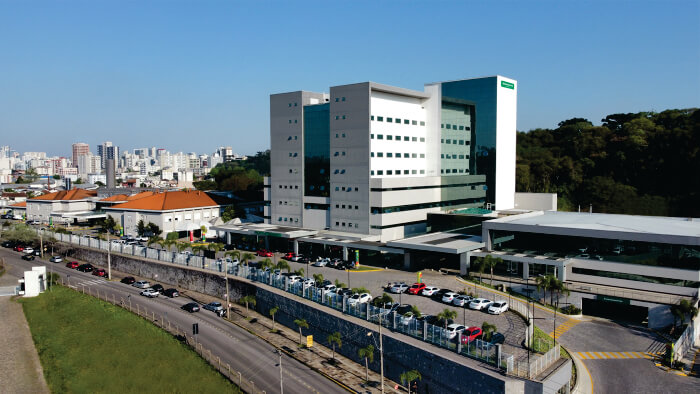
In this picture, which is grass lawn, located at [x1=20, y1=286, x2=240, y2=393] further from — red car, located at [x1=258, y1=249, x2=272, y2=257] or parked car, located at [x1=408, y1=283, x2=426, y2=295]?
red car, located at [x1=258, y1=249, x2=272, y2=257]

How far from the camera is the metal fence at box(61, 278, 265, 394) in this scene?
38378mm

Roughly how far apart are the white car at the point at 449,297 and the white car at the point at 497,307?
4.27 meters

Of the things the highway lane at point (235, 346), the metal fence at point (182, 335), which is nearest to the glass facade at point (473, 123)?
the highway lane at point (235, 346)

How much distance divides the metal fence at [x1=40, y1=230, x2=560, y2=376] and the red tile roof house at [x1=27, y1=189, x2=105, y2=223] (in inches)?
2315

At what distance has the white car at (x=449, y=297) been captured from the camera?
4916cm

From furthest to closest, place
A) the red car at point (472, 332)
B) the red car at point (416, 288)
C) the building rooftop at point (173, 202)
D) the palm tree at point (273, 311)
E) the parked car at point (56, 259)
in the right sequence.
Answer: the building rooftop at point (173, 202) < the parked car at point (56, 259) < the red car at point (416, 288) < the palm tree at point (273, 311) < the red car at point (472, 332)

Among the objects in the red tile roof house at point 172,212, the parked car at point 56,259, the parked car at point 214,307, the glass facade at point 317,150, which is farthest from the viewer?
the red tile roof house at point 172,212

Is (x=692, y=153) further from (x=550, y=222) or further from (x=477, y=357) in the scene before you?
(x=477, y=357)

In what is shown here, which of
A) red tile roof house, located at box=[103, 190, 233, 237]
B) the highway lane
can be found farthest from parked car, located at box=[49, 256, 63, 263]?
the highway lane

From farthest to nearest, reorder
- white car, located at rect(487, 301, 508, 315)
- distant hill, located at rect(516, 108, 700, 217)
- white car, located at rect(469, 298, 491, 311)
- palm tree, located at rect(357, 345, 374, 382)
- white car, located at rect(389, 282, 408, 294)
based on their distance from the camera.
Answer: distant hill, located at rect(516, 108, 700, 217)
white car, located at rect(389, 282, 408, 294)
white car, located at rect(469, 298, 491, 311)
white car, located at rect(487, 301, 508, 315)
palm tree, located at rect(357, 345, 374, 382)

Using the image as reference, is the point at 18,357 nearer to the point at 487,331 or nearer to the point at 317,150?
the point at 487,331

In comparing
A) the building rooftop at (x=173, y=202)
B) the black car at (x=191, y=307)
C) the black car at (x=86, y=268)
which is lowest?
the black car at (x=191, y=307)

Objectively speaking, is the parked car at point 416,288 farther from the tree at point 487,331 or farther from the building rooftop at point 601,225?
the building rooftop at point 601,225

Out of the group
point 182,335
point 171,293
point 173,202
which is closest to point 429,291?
point 182,335
